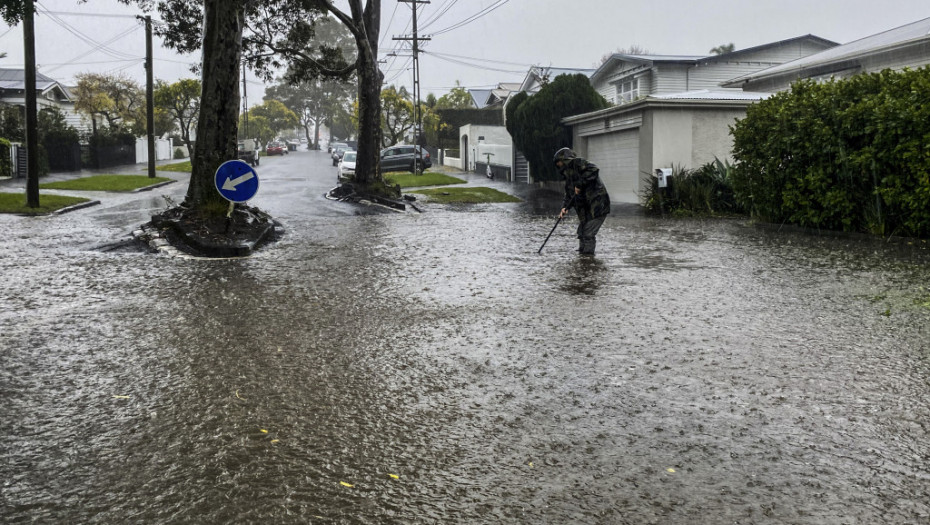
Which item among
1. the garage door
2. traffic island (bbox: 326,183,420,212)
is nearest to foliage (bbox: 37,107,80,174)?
traffic island (bbox: 326,183,420,212)

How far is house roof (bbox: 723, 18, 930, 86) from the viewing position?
21.5 metres

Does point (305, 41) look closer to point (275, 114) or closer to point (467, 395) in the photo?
point (467, 395)

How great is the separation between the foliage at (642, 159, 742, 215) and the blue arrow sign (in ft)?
36.2

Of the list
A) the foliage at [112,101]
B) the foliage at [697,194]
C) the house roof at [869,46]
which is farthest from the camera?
the foliage at [112,101]

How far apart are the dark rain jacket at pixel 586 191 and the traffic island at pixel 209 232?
4886mm

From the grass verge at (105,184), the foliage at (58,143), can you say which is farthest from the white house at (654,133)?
the foliage at (58,143)

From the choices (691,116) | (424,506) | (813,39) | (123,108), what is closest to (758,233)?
(691,116)

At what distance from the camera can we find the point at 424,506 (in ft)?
11.6

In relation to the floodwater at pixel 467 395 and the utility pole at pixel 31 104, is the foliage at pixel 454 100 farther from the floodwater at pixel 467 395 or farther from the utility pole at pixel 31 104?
the floodwater at pixel 467 395

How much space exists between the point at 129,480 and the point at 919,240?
41.5ft

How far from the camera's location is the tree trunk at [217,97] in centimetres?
1491

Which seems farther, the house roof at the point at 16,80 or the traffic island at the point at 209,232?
the house roof at the point at 16,80

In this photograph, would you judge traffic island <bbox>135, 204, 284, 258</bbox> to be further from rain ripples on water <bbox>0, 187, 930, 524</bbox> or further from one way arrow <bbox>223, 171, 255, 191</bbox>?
rain ripples on water <bbox>0, 187, 930, 524</bbox>

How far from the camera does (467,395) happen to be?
16.8ft
